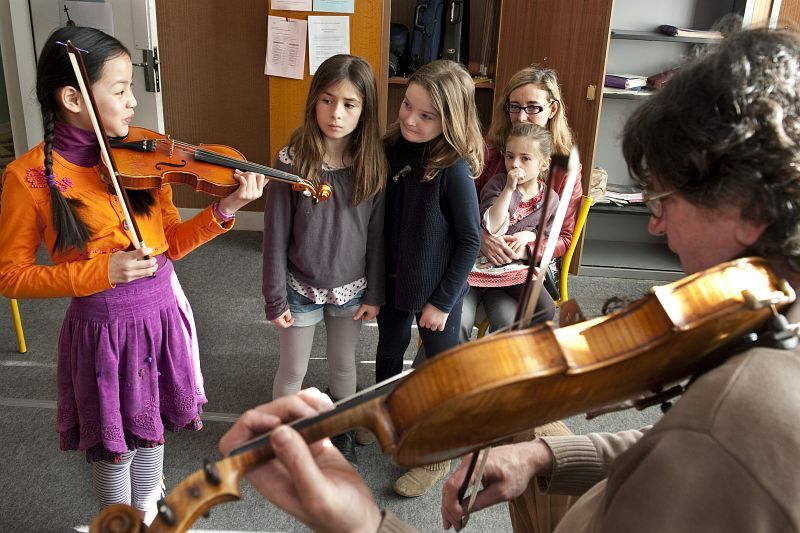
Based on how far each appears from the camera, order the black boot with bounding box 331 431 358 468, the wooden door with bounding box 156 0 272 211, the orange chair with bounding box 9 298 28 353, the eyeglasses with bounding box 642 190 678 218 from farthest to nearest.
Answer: the wooden door with bounding box 156 0 272 211
the orange chair with bounding box 9 298 28 353
the black boot with bounding box 331 431 358 468
the eyeglasses with bounding box 642 190 678 218

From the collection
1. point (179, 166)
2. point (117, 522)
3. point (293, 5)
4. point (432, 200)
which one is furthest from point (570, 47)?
point (117, 522)

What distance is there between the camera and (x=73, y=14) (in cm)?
365

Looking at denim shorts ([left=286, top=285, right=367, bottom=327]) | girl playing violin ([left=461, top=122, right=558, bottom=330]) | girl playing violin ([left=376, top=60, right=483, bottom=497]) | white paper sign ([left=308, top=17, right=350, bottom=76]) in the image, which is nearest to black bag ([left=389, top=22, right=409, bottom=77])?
white paper sign ([left=308, top=17, right=350, bottom=76])

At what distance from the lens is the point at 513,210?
2.13 metres

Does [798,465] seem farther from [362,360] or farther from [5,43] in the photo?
[5,43]

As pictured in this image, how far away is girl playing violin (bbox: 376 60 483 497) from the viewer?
182 centimetres

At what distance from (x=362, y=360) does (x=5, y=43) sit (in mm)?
2974

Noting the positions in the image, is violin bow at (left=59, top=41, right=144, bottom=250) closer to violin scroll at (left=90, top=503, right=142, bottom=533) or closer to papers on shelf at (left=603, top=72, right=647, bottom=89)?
violin scroll at (left=90, top=503, right=142, bottom=533)

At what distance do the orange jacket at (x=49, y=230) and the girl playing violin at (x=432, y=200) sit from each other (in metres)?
0.75

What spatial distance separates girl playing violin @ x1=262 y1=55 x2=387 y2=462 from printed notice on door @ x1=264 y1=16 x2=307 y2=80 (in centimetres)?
194

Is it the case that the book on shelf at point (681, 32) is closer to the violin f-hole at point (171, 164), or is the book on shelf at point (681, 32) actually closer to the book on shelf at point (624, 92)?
the book on shelf at point (624, 92)

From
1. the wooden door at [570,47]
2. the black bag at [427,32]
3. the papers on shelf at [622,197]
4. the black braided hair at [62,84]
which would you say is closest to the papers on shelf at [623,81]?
the wooden door at [570,47]

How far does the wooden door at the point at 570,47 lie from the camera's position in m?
3.31

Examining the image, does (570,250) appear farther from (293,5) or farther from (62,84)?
(293,5)
